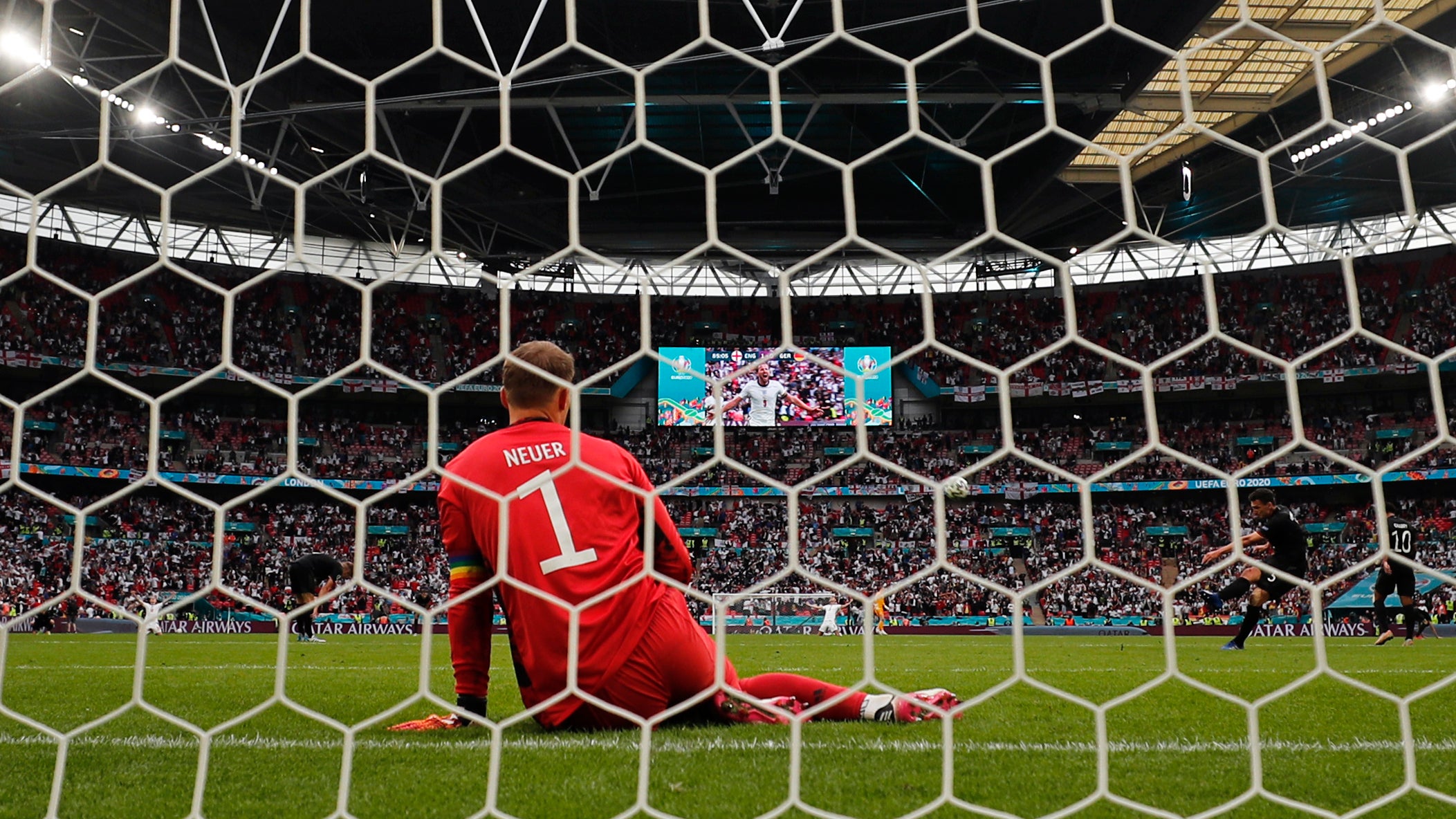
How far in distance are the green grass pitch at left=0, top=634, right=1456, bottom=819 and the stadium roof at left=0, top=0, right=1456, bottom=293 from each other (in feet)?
29.3

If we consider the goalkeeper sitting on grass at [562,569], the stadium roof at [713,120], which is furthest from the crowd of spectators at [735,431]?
the goalkeeper sitting on grass at [562,569]

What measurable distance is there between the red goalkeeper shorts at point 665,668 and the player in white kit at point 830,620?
15858mm

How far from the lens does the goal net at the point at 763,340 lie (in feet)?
22.6

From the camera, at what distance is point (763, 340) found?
27312mm

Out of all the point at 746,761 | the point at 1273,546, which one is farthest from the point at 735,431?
the point at 746,761

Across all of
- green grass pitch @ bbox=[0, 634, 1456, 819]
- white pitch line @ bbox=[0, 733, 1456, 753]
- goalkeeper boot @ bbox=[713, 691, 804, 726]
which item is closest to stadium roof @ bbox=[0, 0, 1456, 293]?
green grass pitch @ bbox=[0, 634, 1456, 819]

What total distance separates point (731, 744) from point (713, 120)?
17218 mm

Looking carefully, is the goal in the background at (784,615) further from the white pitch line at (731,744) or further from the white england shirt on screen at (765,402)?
the white pitch line at (731,744)

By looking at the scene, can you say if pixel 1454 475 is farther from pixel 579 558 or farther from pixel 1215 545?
pixel 579 558

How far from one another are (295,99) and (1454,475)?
2337 centimetres

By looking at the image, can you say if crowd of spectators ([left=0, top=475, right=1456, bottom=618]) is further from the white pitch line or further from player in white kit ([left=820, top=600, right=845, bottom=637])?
the white pitch line

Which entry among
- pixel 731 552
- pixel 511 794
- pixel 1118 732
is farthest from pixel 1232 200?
pixel 511 794

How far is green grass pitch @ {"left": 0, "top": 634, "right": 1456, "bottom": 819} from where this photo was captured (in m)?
1.99

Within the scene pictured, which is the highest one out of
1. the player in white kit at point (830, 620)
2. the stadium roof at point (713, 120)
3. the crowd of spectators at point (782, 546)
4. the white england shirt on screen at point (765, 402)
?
the stadium roof at point (713, 120)
